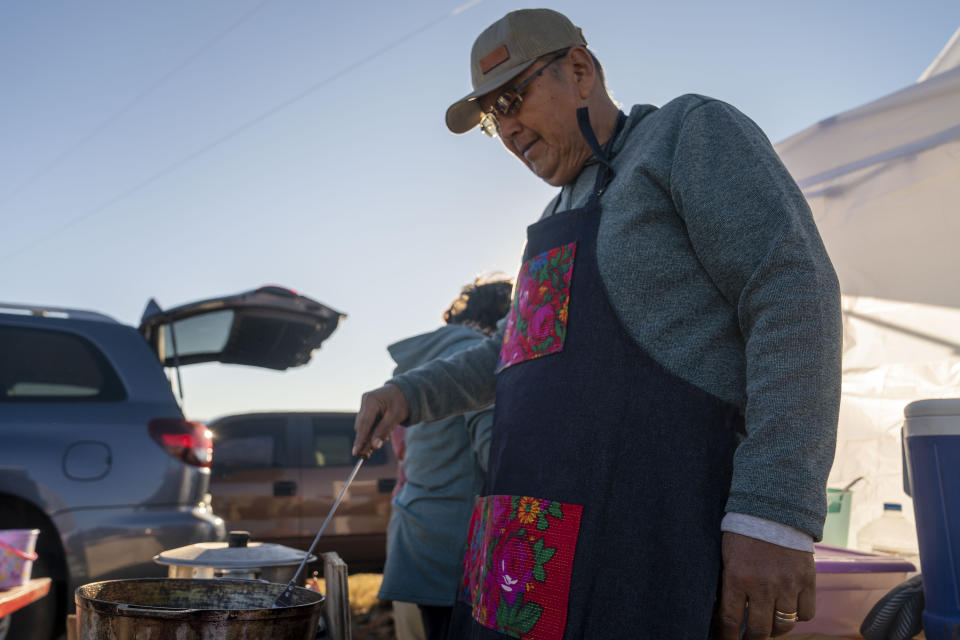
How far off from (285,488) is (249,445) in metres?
0.53

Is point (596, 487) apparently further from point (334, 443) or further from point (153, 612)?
point (334, 443)

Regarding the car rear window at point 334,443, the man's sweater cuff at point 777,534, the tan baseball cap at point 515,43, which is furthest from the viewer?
the car rear window at point 334,443

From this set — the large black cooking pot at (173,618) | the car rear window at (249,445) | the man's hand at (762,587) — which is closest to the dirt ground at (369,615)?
the car rear window at (249,445)

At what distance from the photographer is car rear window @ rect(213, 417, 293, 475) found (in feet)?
23.0

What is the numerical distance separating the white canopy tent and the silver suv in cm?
306

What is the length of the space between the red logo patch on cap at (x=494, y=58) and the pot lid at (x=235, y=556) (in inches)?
55.4

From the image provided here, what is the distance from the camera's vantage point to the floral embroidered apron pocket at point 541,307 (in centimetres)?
138

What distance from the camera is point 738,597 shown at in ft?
3.68

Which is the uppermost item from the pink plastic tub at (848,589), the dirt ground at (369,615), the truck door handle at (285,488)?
the truck door handle at (285,488)

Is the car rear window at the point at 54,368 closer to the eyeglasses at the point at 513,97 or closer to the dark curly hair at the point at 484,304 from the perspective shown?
the dark curly hair at the point at 484,304

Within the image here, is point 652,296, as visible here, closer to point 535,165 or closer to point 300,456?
point 535,165

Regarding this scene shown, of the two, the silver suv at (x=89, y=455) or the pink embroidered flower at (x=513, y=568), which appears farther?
the silver suv at (x=89, y=455)

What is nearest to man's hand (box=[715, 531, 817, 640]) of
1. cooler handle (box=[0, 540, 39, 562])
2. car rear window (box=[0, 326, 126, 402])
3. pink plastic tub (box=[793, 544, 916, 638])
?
pink plastic tub (box=[793, 544, 916, 638])

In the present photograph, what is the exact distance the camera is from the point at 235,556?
85.4 inches
